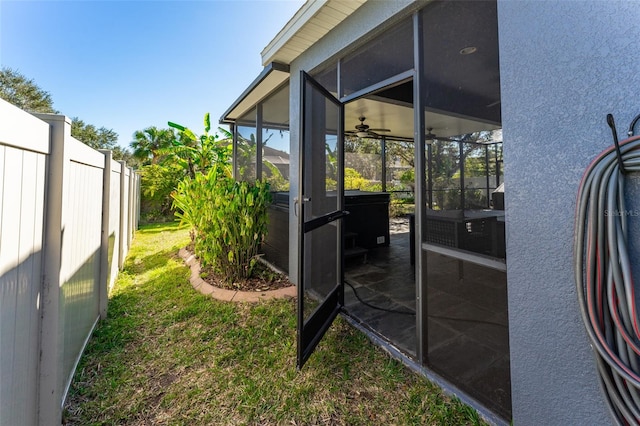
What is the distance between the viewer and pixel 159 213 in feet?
37.5

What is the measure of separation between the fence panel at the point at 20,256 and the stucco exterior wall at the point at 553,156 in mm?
2128

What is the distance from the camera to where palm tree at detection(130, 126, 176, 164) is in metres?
14.7

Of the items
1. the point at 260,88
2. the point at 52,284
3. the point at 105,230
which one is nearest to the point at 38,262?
the point at 52,284

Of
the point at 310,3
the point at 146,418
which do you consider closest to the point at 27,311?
the point at 146,418

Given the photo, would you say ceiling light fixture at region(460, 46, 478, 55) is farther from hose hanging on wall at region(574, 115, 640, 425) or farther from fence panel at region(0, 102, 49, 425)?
fence panel at region(0, 102, 49, 425)

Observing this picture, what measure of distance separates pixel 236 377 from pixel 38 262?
1427 mm

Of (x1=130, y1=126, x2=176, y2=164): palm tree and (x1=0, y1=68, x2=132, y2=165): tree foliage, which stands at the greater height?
(x1=0, y1=68, x2=132, y2=165): tree foliage

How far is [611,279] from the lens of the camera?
3.35 feet

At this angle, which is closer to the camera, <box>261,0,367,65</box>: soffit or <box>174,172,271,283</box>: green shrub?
<box>261,0,367,65</box>: soffit

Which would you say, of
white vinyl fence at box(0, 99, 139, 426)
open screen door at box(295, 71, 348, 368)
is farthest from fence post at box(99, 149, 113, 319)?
open screen door at box(295, 71, 348, 368)

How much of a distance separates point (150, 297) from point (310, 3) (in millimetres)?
3829

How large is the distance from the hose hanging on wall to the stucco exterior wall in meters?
0.07

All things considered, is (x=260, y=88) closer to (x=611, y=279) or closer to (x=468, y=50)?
(x=468, y=50)

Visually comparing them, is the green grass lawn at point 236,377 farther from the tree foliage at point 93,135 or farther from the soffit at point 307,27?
the tree foliage at point 93,135
